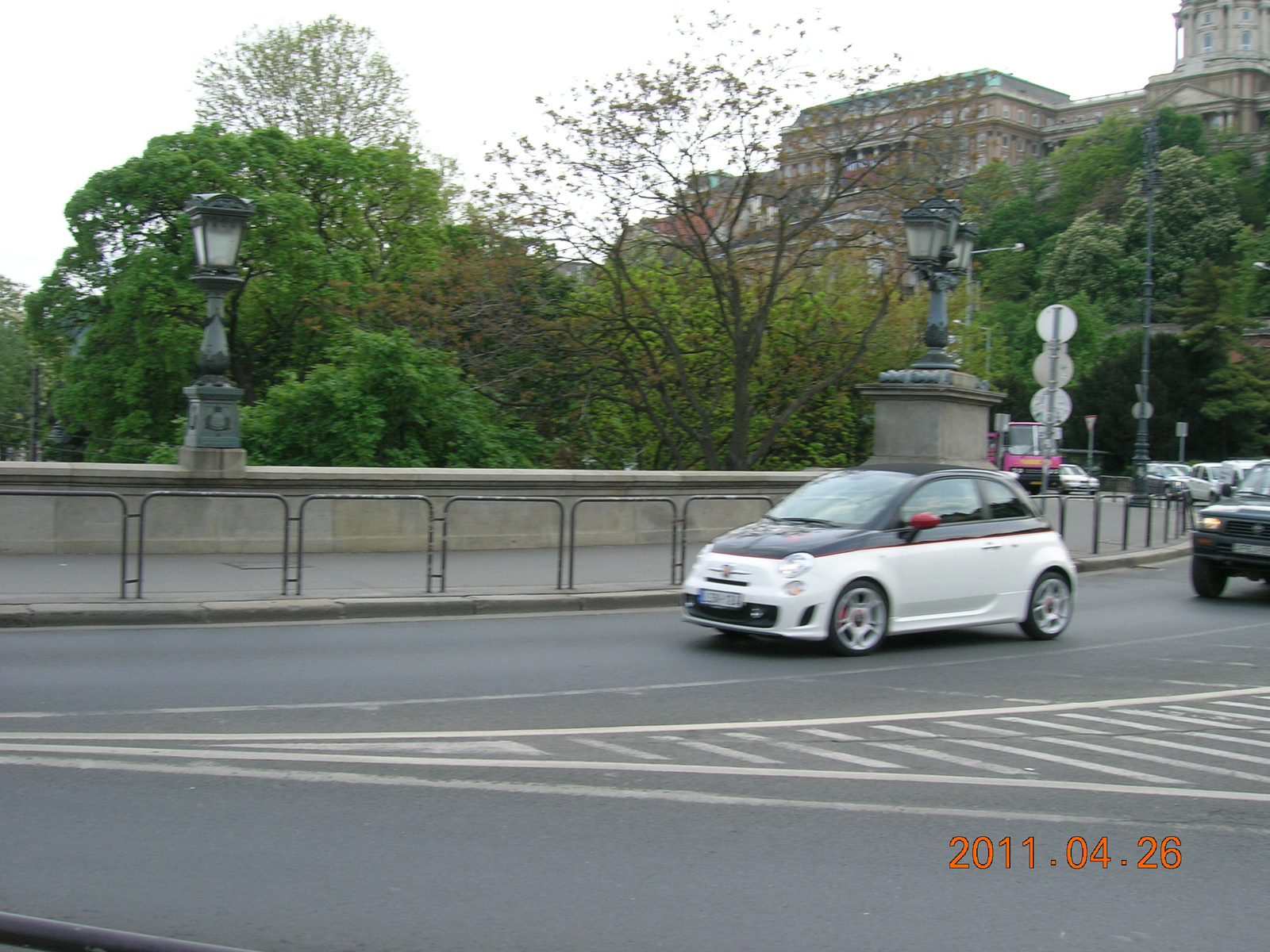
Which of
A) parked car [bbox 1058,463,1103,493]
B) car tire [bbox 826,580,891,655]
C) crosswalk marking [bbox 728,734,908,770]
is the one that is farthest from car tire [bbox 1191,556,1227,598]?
parked car [bbox 1058,463,1103,493]

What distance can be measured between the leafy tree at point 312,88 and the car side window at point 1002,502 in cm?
3855

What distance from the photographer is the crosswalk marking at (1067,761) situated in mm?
6375

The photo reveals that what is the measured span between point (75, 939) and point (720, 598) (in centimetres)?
750

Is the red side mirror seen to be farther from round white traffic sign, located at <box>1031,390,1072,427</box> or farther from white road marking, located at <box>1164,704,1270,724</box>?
round white traffic sign, located at <box>1031,390,1072,427</box>

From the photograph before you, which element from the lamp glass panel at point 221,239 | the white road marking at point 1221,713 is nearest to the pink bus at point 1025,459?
the lamp glass panel at point 221,239

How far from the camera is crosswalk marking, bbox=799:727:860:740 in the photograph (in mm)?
7130

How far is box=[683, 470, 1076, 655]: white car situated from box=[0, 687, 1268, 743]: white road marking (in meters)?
2.10

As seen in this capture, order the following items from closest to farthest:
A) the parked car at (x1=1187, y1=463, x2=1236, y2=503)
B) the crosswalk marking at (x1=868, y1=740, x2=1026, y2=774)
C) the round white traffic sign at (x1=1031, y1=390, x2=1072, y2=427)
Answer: the crosswalk marking at (x1=868, y1=740, x2=1026, y2=774)
the round white traffic sign at (x1=1031, y1=390, x2=1072, y2=427)
the parked car at (x1=1187, y1=463, x2=1236, y2=503)

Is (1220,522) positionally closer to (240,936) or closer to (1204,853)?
(1204,853)

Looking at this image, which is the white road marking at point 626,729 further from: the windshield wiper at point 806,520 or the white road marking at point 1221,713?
the windshield wiper at point 806,520

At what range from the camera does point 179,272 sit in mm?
37281

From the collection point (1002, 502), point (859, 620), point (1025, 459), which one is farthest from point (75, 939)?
point (1025, 459)

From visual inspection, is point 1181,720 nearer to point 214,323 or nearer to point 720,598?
point 720,598

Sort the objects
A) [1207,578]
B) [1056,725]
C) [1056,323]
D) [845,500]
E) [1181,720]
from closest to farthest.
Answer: [1056,725], [1181,720], [845,500], [1207,578], [1056,323]
